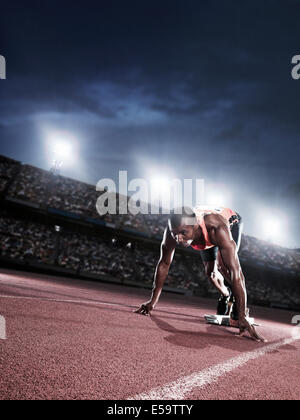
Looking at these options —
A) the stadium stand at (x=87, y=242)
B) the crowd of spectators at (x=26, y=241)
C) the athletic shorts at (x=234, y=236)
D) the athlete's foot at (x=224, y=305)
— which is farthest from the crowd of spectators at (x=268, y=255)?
the athletic shorts at (x=234, y=236)

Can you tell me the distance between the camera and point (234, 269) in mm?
3301

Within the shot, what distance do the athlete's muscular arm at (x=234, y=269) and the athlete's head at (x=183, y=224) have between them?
306 millimetres

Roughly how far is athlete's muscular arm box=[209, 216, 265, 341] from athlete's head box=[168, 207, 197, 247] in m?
0.31

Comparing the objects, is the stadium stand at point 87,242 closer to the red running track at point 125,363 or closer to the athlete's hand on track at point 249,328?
the red running track at point 125,363

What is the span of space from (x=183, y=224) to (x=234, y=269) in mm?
817

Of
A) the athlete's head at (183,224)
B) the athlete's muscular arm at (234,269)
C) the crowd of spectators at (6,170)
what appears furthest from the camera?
the crowd of spectators at (6,170)

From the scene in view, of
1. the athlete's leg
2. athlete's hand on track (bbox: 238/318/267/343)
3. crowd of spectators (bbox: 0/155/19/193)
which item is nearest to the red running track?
athlete's hand on track (bbox: 238/318/267/343)

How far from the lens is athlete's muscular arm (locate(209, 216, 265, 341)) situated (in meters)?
3.30

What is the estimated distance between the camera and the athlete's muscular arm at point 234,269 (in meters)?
3.30

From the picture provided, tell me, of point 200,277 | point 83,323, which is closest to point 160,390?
point 83,323

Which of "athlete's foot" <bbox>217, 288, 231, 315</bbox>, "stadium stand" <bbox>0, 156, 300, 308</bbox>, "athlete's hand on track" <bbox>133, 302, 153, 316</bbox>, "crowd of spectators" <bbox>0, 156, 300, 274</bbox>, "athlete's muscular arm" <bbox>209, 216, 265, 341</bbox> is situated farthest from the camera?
"crowd of spectators" <bbox>0, 156, 300, 274</bbox>

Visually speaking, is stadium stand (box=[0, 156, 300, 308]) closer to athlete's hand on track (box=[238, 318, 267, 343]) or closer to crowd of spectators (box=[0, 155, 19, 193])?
crowd of spectators (box=[0, 155, 19, 193])

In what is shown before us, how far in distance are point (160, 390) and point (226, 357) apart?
1.21 m

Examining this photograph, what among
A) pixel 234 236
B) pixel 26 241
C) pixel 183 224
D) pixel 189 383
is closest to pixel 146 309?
pixel 183 224
